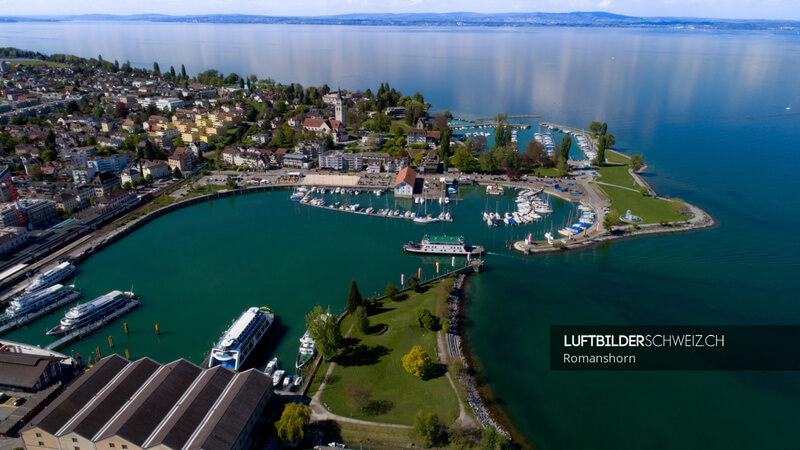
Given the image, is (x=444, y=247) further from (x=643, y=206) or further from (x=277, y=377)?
(x=643, y=206)

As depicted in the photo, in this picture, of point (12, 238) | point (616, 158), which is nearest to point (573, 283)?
point (616, 158)

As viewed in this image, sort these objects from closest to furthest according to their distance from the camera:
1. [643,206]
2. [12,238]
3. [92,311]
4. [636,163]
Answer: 1. [92,311]
2. [12,238]
3. [643,206]
4. [636,163]

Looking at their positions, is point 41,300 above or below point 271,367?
above

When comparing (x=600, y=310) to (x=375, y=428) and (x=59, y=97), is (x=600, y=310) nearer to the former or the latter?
(x=375, y=428)

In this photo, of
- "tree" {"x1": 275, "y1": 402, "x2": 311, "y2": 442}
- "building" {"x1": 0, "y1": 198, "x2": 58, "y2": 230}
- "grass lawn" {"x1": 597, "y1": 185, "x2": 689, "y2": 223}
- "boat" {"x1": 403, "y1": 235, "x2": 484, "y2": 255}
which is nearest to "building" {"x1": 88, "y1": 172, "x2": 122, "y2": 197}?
"building" {"x1": 0, "y1": 198, "x2": 58, "y2": 230}

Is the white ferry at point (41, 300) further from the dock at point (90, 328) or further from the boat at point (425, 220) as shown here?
the boat at point (425, 220)

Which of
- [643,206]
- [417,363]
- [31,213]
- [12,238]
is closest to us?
[417,363]
